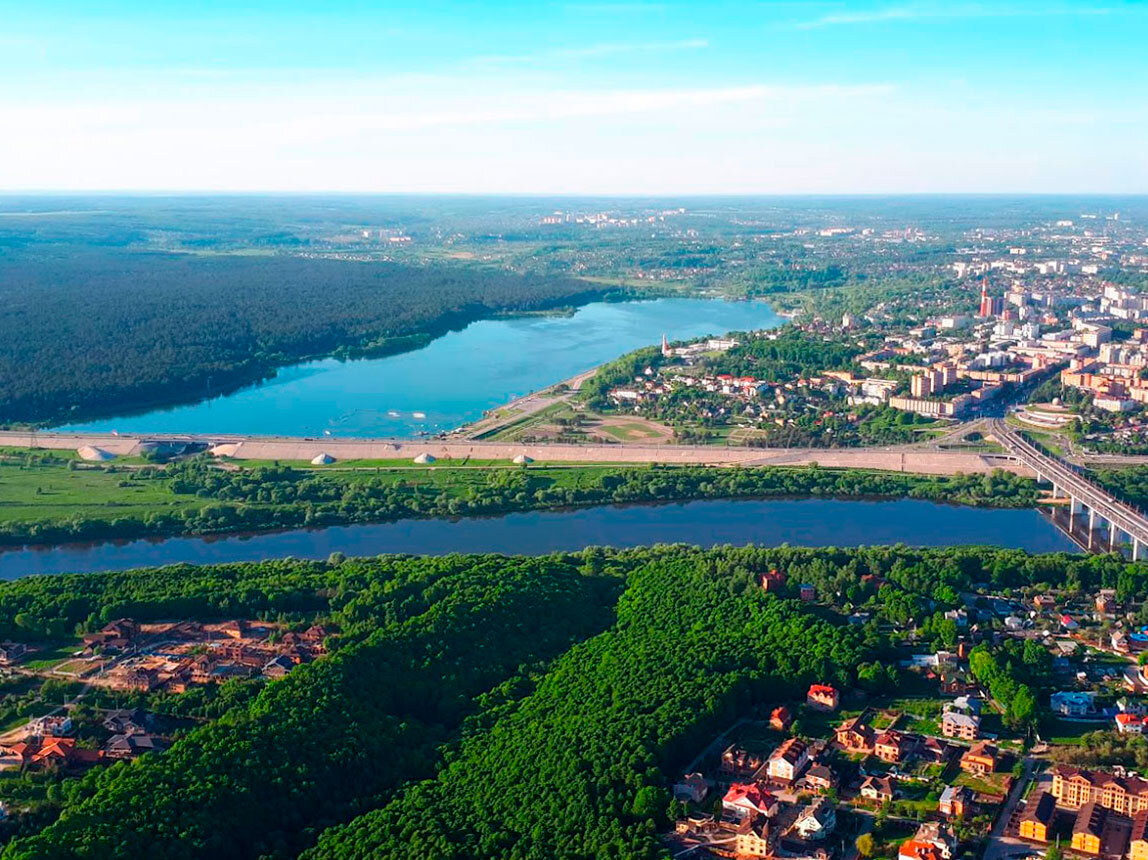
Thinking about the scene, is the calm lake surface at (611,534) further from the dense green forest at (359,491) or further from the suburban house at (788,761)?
the suburban house at (788,761)

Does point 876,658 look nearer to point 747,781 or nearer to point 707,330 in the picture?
point 747,781

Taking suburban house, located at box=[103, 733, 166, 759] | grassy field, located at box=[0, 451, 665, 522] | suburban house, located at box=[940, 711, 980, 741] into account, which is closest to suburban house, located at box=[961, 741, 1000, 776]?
suburban house, located at box=[940, 711, 980, 741]

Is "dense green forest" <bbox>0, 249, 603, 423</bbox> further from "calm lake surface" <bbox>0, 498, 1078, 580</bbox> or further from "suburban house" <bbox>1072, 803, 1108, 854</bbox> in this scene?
"suburban house" <bbox>1072, 803, 1108, 854</bbox>

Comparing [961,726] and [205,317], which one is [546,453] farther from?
[205,317]

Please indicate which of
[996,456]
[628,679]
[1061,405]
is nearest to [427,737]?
[628,679]

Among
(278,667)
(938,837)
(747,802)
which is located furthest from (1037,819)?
(278,667)

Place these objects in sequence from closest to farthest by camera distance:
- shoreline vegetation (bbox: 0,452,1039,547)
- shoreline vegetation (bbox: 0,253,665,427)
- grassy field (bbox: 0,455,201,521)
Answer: shoreline vegetation (bbox: 0,452,1039,547) → grassy field (bbox: 0,455,201,521) → shoreline vegetation (bbox: 0,253,665,427)
